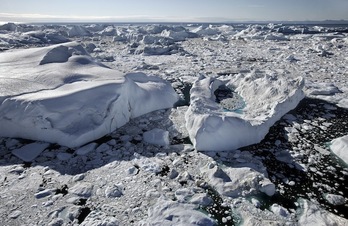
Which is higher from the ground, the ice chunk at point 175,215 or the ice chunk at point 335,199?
the ice chunk at point 335,199

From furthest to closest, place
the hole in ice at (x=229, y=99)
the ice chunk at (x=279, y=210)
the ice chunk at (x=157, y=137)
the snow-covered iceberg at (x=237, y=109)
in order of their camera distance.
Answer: the hole in ice at (x=229, y=99) < the ice chunk at (x=157, y=137) < the snow-covered iceberg at (x=237, y=109) < the ice chunk at (x=279, y=210)

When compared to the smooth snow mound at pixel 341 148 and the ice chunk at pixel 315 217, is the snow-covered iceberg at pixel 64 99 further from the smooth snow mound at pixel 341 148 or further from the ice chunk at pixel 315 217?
the smooth snow mound at pixel 341 148

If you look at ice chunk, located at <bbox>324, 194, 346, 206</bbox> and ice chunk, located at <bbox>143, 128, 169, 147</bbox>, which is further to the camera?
ice chunk, located at <bbox>143, 128, 169, 147</bbox>

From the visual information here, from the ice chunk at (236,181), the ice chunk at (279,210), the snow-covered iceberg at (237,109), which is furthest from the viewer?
the snow-covered iceberg at (237,109)

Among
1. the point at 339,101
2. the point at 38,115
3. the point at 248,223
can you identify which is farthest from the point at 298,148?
the point at 38,115

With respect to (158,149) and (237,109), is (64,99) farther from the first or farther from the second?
(237,109)

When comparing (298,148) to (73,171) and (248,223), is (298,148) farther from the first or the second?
(73,171)

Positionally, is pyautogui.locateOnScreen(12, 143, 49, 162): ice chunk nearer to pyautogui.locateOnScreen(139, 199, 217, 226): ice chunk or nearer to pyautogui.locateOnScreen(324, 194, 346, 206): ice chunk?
pyautogui.locateOnScreen(139, 199, 217, 226): ice chunk

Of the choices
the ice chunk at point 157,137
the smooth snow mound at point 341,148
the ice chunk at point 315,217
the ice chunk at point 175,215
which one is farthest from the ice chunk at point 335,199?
the ice chunk at point 157,137

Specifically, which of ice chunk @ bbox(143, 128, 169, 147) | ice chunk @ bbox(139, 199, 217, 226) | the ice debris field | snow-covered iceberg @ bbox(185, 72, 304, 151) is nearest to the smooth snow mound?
the ice debris field
